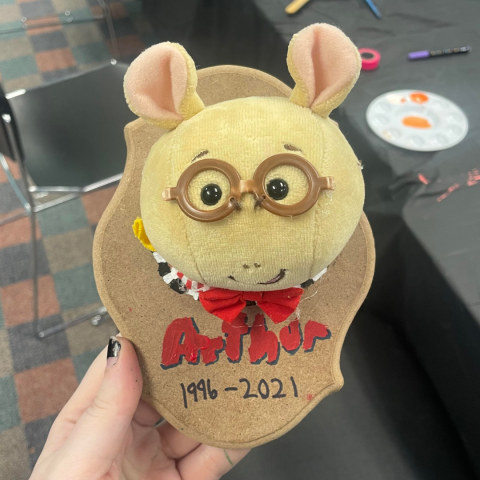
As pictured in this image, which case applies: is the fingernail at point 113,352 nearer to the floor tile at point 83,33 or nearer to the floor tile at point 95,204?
the floor tile at point 95,204

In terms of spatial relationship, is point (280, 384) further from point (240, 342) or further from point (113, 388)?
point (113, 388)

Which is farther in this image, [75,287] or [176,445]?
[75,287]

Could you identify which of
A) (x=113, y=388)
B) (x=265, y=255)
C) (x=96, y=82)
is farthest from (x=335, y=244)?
(x=96, y=82)

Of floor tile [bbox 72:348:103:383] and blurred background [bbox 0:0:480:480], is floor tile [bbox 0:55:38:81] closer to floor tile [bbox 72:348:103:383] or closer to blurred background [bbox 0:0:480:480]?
blurred background [bbox 0:0:480:480]

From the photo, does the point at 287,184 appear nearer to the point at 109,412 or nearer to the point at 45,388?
the point at 109,412

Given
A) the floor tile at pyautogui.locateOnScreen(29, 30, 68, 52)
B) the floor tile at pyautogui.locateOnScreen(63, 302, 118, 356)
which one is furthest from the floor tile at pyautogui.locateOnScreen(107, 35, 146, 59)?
the floor tile at pyautogui.locateOnScreen(63, 302, 118, 356)

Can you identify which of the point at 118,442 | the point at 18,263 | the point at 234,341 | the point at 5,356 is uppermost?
the point at 234,341

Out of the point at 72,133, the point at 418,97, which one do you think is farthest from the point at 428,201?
the point at 72,133
